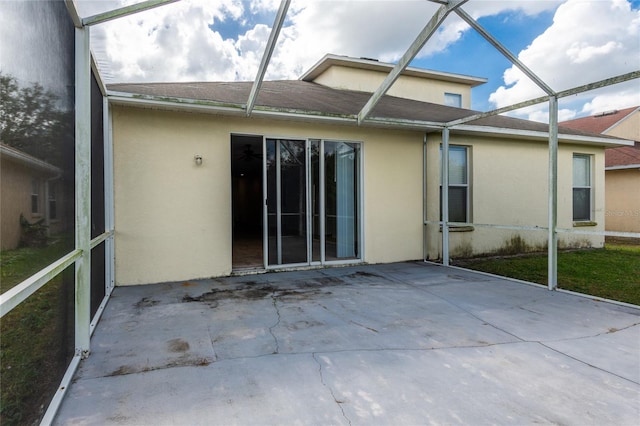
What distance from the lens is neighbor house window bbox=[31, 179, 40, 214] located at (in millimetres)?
1760

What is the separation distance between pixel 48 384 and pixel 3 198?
121 cm

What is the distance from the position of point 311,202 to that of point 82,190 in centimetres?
386

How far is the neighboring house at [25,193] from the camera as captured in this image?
1432 millimetres

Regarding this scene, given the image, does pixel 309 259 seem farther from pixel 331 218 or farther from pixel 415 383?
pixel 415 383

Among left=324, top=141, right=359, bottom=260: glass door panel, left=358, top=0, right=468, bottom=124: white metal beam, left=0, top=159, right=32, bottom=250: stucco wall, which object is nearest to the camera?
left=0, top=159, right=32, bottom=250: stucco wall

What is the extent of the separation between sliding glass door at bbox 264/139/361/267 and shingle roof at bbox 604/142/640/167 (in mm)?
10340

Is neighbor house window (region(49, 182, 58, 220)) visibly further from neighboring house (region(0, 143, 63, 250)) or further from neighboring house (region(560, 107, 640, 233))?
neighboring house (region(560, 107, 640, 233))

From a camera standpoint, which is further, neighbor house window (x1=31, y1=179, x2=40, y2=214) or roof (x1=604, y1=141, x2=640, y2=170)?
roof (x1=604, y1=141, x2=640, y2=170)

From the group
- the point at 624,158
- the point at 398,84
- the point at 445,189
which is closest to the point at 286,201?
the point at 445,189

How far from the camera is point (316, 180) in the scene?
618 cm

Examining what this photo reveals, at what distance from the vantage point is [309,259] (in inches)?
245

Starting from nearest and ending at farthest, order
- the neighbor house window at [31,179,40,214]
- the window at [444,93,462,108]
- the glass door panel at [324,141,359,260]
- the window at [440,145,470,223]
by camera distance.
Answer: the neighbor house window at [31,179,40,214]
the glass door panel at [324,141,359,260]
the window at [440,145,470,223]
the window at [444,93,462,108]

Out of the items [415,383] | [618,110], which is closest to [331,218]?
[415,383]

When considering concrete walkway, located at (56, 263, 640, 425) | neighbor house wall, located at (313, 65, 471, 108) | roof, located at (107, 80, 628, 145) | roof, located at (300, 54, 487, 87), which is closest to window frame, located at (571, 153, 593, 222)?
roof, located at (107, 80, 628, 145)
